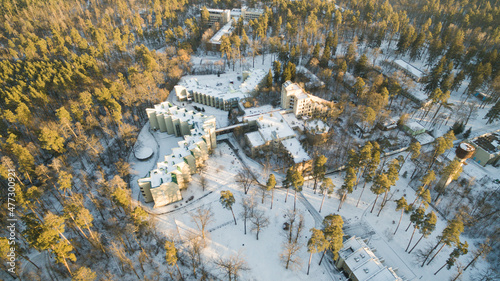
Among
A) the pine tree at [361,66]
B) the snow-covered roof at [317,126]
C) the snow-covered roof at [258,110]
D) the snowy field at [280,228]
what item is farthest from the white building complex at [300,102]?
the snowy field at [280,228]

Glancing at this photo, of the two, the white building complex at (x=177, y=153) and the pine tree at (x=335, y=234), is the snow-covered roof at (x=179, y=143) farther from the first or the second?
the pine tree at (x=335, y=234)

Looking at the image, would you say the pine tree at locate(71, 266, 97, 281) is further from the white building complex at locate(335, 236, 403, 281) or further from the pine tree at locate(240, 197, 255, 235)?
the white building complex at locate(335, 236, 403, 281)

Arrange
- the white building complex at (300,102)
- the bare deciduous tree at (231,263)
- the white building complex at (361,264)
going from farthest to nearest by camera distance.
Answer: the white building complex at (300,102)
the bare deciduous tree at (231,263)
the white building complex at (361,264)

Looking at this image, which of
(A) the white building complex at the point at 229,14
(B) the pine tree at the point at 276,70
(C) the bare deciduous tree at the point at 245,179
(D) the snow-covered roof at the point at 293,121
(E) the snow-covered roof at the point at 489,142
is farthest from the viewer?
(A) the white building complex at the point at 229,14

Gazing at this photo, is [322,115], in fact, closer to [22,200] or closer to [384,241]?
[384,241]

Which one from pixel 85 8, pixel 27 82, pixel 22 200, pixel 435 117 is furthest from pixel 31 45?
pixel 435 117

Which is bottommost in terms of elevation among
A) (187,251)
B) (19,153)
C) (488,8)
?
(187,251)
